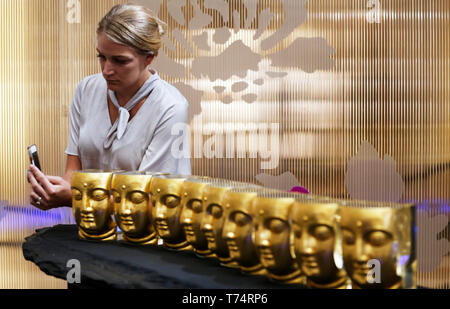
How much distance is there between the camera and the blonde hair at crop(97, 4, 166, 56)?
6.57ft

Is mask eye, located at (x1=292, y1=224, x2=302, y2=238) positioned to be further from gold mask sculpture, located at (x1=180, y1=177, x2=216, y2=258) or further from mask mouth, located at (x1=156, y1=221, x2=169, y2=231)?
mask mouth, located at (x1=156, y1=221, x2=169, y2=231)

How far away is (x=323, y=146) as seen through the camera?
3.32 meters

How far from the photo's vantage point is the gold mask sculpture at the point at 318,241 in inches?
43.5

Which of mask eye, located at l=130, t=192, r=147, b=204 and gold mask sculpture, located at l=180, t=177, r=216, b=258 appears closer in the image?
gold mask sculpture, located at l=180, t=177, r=216, b=258

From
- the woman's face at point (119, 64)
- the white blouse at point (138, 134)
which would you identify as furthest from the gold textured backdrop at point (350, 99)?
the woman's face at point (119, 64)

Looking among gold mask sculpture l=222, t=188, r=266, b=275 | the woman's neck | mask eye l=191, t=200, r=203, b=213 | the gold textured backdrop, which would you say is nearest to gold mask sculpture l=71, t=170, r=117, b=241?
mask eye l=191, t=200, r=203, b=213

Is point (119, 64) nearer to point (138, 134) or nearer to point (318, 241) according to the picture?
point (138, 134)

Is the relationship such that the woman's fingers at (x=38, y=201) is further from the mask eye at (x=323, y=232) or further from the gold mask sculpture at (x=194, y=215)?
the mask eye at (x=323, y=232)

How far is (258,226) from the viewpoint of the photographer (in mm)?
1205

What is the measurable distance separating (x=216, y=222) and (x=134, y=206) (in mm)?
315

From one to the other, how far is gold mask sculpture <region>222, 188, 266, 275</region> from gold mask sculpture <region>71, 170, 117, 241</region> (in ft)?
1.57

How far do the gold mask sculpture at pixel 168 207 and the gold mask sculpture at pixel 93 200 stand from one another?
0.18 meters
